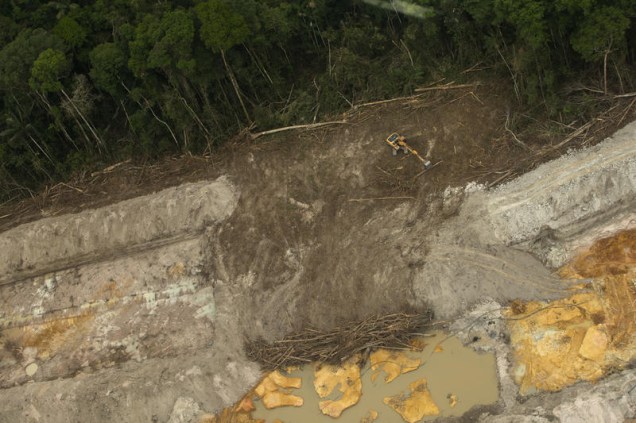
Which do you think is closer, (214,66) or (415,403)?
(415,403)

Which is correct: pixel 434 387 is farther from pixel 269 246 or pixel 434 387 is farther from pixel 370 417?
pixel 269 246

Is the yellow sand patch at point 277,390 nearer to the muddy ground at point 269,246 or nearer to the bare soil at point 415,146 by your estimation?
the muddy ground at point 269,246

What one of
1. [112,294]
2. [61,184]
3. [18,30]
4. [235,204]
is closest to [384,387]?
[235,204]

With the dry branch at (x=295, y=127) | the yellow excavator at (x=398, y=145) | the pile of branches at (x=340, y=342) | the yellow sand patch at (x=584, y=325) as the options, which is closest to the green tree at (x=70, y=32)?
the dry branch at (x=295, y=127)

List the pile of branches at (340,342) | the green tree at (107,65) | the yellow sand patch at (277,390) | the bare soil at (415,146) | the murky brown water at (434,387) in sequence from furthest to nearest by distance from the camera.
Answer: the green tree at (107,65) < the bare soil at (415,146) < the yellow sand patch at (277,390) < the pile of branches at (340,342) < the murky brown water at (434,387)

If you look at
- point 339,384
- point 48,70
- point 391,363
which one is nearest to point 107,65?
point 48,70

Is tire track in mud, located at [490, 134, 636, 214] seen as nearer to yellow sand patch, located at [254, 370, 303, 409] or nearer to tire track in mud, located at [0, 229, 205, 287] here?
yellow sand patch, located at [254, 370, 303, 409]

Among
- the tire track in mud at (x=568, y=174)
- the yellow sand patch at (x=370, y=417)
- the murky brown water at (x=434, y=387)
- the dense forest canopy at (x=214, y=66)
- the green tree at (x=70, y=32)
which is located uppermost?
the green tree at (x=70, y=32)
